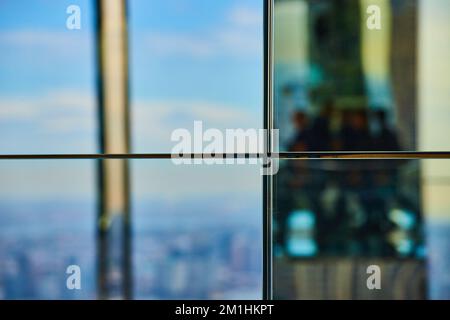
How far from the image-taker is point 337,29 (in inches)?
70.9

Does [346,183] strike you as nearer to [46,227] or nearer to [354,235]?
[354,235]

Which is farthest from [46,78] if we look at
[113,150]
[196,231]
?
[196,231]

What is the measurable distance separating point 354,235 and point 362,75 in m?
0.60

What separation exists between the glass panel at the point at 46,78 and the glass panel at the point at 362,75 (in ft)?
2.39

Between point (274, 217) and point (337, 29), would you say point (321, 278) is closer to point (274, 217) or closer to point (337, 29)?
point (274, 217)

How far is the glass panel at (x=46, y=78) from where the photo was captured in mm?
1840

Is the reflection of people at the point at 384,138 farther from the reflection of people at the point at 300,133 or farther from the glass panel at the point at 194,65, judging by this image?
the glass panel at the point at 194,65

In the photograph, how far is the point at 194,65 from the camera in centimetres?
182

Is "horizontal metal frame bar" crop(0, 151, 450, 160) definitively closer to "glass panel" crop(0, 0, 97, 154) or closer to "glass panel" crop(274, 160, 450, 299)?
"glass panel" crop(274, 160, 450, 299)

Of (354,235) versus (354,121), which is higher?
(354,121)

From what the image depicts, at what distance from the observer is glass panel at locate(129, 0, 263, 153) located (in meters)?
1.81

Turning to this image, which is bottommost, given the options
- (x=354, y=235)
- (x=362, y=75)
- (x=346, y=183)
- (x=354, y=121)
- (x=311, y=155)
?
(x=354, y=235)
